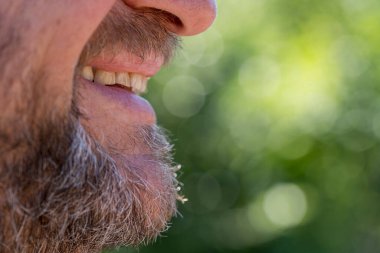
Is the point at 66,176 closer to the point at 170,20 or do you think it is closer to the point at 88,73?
the point at 88,73

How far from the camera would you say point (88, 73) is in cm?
137

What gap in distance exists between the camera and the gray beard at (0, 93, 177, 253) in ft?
3.96

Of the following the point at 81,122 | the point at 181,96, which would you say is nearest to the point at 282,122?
the point at 181,96

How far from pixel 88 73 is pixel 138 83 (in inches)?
7.4

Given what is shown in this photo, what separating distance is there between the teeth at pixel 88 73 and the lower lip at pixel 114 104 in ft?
0.05

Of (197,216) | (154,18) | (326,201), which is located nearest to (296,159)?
(326,201)

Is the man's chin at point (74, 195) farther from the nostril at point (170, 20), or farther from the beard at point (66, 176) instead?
the nostril at point (170, 20)

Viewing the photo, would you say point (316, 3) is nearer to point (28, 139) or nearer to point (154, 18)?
point (154, 18)

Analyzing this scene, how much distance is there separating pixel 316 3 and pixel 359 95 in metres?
0.65

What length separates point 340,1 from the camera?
5.12m

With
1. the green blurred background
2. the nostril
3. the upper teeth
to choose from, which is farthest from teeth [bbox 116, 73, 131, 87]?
the green blurred background

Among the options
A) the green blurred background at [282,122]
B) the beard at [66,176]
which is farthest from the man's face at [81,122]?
the green blurred background at [282,122]

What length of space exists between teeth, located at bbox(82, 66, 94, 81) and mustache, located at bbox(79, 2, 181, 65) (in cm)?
4

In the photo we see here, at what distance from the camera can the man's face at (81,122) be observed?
1.20m
